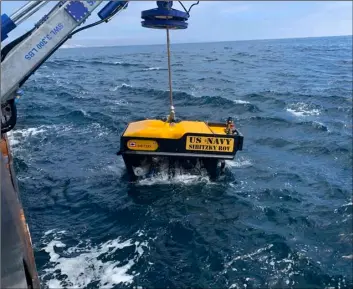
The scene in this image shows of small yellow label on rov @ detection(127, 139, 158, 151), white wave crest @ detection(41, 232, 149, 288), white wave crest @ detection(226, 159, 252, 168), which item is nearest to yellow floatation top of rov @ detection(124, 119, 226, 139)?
small yellow label on rov @ detection(127, 139, 158, 151)

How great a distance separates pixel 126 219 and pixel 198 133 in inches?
A: 126

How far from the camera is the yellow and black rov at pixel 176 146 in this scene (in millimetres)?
10367

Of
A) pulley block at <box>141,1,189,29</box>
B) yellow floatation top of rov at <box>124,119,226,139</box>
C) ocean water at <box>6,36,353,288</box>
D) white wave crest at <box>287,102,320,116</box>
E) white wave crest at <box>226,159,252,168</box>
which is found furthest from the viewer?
white wave crest at <box>287,102,320,116</box>

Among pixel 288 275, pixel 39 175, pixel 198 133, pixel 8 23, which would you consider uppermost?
pixel 8 23

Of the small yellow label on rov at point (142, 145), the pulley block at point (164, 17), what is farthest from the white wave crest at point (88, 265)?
the pulley block at point (164, 17)

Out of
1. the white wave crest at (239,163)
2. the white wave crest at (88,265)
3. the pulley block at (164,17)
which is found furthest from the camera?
the white wave crest at (239,163)

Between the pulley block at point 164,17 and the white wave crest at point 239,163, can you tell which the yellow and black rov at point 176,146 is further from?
the pulley block at point 164,17

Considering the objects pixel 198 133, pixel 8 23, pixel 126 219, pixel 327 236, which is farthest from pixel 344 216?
pixel 8 23

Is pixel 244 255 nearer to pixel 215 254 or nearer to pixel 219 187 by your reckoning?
pixel 215 254

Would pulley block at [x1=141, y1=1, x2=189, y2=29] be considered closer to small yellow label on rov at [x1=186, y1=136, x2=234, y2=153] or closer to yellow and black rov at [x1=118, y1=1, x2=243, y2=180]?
yellow and black rov at [x1=118, y1=1, x2=243, y2=180]

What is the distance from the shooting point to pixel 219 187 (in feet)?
37.8

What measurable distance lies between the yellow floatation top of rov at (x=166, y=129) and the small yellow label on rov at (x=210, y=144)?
0.21m

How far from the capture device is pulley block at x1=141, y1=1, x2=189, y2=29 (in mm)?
7961

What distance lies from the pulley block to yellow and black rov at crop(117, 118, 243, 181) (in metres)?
3.20
